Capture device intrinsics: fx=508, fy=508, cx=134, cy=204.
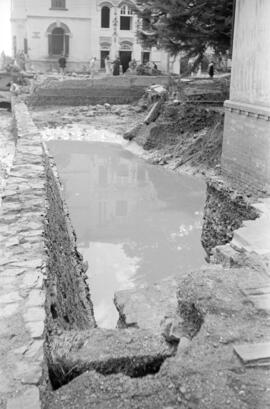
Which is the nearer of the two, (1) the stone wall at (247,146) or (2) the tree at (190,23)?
(1) the stone wall at (247,146)

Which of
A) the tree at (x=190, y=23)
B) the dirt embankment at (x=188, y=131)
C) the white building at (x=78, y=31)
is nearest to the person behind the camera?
the tree at (x=190, y=23)

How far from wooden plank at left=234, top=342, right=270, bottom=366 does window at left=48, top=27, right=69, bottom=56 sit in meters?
39.4

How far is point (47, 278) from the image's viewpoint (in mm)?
5102

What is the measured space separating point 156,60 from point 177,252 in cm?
3326

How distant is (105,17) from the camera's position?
4041 centimetres

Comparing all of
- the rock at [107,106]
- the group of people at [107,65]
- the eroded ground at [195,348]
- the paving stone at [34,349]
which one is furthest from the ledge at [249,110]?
the group of people at [107,65]

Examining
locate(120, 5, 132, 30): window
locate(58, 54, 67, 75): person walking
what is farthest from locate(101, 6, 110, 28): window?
locate(58, 54, 67, 75): person walking

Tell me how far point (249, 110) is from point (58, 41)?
110 feet

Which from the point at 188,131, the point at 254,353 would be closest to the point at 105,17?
the point at 188,131

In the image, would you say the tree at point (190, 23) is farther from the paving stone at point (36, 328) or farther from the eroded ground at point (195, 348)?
the paving stone at point (36, 328)

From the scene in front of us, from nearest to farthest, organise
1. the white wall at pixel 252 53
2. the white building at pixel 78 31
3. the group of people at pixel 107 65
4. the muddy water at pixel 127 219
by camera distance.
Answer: the white wall at pixel 252 53
the muddy water at pixel 127 219
the group of people at pixel 107 65
the white building at pixel 78 31

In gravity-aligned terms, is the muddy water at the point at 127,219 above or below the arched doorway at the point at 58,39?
below

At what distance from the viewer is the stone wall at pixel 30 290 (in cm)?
347

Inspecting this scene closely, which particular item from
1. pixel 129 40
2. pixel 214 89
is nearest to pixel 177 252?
pixel 214 89
